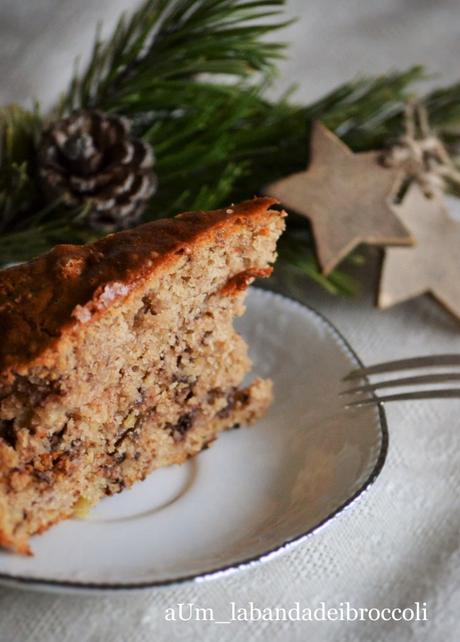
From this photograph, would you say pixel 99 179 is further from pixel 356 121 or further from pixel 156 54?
pixel 356 121

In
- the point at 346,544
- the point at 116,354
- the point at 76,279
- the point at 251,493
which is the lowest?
the point at 346,544

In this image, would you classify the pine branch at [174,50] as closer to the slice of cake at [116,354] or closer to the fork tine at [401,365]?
the slice of cake at [116,354]

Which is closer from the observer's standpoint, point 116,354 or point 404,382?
point 116,354

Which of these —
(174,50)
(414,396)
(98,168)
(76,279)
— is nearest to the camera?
(76,279)

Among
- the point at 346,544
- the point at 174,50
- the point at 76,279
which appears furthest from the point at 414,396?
the point at 174,50

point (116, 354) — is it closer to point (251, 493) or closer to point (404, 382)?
point (251, 493)

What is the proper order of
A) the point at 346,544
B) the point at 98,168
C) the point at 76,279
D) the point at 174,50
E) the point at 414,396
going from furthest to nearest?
the point at 174,50
the point at 98,168
the point at 414,396
the point at 346,544
the point at 76,279

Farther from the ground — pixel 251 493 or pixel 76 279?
pixel 76 279
